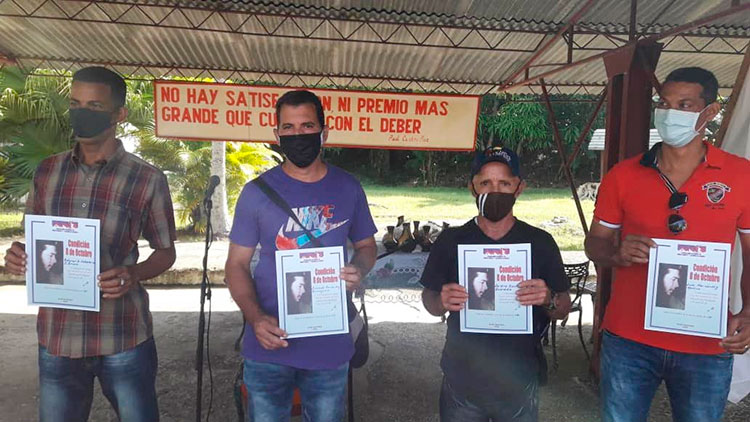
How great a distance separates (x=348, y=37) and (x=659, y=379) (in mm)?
3979

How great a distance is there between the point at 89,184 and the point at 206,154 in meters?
8.72

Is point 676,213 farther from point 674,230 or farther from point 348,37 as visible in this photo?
point 348,37

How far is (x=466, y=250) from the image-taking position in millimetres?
1859

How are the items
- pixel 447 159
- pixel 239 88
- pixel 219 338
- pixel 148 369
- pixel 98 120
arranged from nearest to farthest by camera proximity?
pixel 98 120
pixel 148 369
pixel 219 338
pixel 239 88
pixel 447 159

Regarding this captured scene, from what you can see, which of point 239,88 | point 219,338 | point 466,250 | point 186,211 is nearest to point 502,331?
point 466,250

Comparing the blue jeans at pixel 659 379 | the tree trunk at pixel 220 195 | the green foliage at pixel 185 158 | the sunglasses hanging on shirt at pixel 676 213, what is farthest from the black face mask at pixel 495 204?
the tree trunk at pixel 220 195

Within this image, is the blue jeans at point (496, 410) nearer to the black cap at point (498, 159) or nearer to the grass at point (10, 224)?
the black cap at point (498, 159)

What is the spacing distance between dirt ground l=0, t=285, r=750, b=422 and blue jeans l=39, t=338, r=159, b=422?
1.81m

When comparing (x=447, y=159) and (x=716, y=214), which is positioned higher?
(x=447, y=159)

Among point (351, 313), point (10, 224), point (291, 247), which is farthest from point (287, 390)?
point (10, 224)

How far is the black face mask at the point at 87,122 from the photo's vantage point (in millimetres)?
1948

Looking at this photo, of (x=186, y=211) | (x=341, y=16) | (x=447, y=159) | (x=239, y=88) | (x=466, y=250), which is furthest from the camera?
(x=447, y=159)

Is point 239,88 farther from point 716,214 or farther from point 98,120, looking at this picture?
point 716,214

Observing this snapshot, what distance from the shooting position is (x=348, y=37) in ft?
16.0
